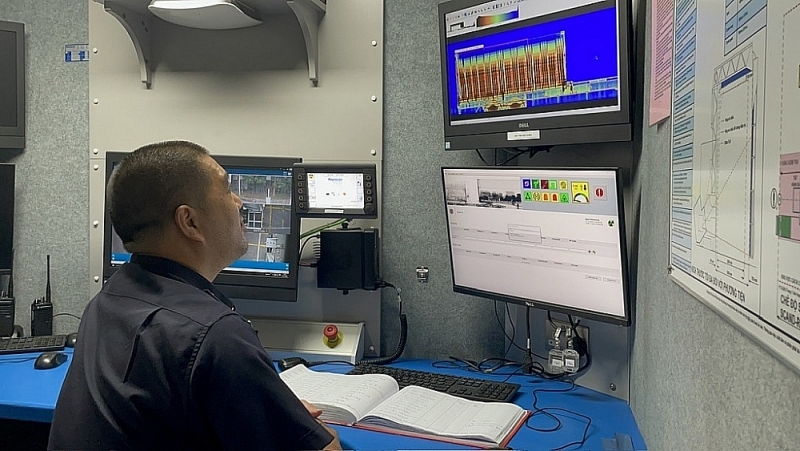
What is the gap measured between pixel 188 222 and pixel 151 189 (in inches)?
3.1

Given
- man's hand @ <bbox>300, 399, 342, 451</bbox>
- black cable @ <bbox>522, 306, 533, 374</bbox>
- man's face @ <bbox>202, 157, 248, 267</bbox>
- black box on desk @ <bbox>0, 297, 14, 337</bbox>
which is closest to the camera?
man's hand @ <bbox>300, 399, 342, 451</bbox>

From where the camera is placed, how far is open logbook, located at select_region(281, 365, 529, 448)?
1.20 m

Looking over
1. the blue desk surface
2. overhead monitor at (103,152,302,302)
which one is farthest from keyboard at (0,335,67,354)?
overhead monitor at (103,152,302,302)

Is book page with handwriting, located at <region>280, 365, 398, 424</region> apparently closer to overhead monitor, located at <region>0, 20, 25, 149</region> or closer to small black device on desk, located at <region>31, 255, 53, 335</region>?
small black device on desk, located at <region>31, 255, 53, 335</region>

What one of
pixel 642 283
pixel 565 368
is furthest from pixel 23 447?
pixel 642 283

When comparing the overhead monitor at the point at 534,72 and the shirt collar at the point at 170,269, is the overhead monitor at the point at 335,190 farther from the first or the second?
the shirt collar at the point at 170,269

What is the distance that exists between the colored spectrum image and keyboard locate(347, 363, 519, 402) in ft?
1.90

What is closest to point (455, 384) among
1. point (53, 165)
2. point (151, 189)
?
point (151, 189)

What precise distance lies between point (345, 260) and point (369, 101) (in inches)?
16.3

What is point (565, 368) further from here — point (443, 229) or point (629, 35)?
point (629, 35)

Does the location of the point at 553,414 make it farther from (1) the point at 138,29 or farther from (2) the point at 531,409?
(1) the point at 138,29

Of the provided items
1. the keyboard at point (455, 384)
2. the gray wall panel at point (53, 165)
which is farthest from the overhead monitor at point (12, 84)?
the keyboard at point (455, 384)

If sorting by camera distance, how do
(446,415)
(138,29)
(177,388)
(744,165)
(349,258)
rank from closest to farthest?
(744,165) → (177,388) → (446,415) → (349,258) → (138,29)

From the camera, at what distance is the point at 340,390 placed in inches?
54.1
